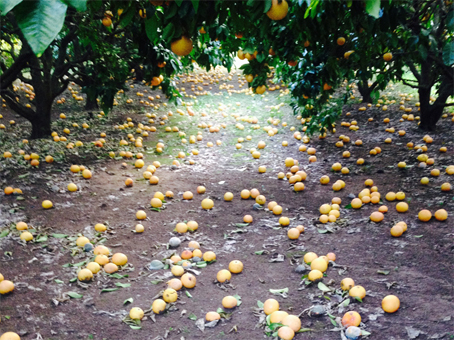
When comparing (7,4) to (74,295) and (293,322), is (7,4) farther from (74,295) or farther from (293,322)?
(74,295)

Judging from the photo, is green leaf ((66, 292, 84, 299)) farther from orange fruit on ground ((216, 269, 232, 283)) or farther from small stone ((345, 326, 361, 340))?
small stone ((345, 326, 361, 340))

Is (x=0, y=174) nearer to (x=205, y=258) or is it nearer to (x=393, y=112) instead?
(x=205, y=258)

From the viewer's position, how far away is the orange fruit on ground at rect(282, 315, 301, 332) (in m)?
2.36

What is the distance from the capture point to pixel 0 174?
16.4ft

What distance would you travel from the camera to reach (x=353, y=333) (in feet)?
7.40

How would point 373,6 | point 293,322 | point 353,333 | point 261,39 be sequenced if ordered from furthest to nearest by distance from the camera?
point 261,39
point 293,322
point 353,333
point 373,6

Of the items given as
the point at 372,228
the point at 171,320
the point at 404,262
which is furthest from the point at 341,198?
the point at 171,320

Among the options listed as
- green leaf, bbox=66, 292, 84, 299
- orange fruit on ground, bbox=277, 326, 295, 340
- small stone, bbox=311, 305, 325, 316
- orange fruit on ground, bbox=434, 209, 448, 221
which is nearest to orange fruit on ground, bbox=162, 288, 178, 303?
green leaf, bbox=66, 292, 84, 299

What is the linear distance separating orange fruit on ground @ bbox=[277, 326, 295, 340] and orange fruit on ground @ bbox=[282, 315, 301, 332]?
1.8 inches

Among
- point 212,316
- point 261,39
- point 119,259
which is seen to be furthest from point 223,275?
point 261,39

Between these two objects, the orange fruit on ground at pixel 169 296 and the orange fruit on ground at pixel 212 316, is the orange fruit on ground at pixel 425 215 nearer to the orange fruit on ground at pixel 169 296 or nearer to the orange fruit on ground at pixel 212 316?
the orange fruit on ground at pixel 212 316

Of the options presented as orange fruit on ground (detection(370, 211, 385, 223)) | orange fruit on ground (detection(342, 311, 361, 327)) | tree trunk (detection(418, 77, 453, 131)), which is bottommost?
orange fruit on ground (detection(342, 311, 361, 327))

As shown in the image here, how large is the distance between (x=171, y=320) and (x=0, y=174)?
158 inches

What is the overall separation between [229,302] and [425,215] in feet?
7.83
